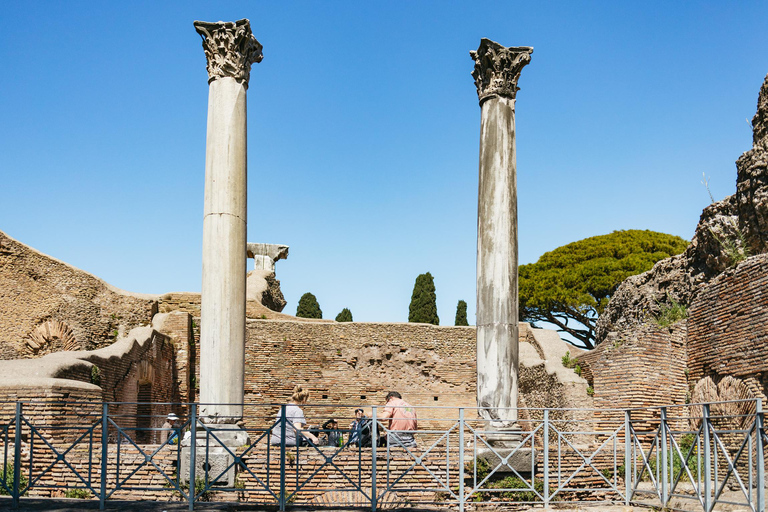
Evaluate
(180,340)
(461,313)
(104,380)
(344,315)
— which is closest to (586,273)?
(461,313)

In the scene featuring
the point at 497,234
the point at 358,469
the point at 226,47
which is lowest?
the point at 358,469

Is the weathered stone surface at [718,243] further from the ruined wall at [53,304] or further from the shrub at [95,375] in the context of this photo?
the ruined wall at [53,304]

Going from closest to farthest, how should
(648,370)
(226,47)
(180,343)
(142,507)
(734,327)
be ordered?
(142,507)
(226,47)
(734,327)
(648,370)
(180,343)

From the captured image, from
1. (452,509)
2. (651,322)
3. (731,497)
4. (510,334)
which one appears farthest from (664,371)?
(452,509)

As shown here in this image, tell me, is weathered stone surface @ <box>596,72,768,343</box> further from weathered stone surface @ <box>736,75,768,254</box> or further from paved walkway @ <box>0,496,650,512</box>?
paved walkway @ <box>0,496,650,512</box>

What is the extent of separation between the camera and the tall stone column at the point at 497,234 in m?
10.4

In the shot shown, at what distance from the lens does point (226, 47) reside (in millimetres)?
11438

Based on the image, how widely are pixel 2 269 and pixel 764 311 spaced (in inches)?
643

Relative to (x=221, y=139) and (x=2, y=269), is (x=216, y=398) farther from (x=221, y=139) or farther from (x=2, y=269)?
(x=2, y=269)

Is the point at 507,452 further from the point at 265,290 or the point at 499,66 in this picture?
the point at 265,290

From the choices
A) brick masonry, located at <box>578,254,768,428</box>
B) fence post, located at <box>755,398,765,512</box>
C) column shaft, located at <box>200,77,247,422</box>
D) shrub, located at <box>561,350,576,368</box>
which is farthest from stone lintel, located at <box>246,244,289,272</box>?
fence post, located at <box>755,398,765,512</box>

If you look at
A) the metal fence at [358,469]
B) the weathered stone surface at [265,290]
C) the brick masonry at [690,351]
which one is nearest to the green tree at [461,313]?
the weathered stone surface at [265,290]

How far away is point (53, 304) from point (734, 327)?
1481cm

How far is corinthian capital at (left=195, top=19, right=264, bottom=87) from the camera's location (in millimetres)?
11422
